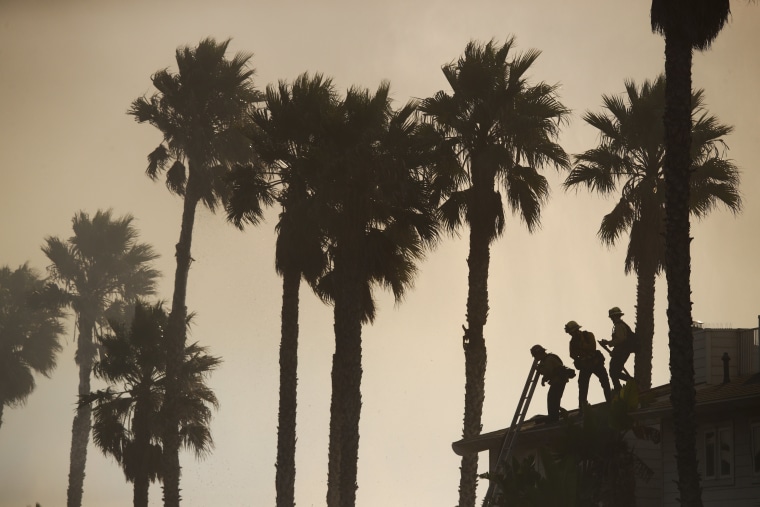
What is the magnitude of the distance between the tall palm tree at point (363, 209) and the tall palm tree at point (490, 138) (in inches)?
55.2

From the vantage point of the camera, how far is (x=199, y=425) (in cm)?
4891

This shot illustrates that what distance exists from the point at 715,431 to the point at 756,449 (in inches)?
56.0

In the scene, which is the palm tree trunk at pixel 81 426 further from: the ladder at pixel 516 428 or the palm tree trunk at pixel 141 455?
the ladder at pixel 516 428

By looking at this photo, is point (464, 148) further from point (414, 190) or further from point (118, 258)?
point (118, 258)

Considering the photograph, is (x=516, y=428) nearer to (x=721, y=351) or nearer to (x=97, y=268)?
(x=721, y=351)

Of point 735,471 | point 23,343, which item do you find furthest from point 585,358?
point 23,343

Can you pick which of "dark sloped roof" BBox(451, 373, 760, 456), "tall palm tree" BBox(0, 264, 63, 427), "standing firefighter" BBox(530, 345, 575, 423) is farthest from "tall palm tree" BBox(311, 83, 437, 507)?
"tall palm tree" BBox(0, 264, 63, 427)

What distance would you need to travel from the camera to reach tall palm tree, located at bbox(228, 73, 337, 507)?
121 ft

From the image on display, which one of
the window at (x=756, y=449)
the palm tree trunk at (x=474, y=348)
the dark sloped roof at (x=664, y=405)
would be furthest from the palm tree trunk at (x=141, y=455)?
the window at (x=756, y=449)

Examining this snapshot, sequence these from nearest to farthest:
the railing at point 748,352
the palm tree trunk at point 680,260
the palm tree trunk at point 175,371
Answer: the palm tree trunk at point 680,260 < the railing at point 748,352 < the palm tree trunk at point 175,371

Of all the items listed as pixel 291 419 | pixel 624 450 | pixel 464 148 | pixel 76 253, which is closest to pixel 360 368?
pixel 291 419

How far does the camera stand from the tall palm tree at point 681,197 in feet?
79.1

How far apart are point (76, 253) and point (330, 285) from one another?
136 feet

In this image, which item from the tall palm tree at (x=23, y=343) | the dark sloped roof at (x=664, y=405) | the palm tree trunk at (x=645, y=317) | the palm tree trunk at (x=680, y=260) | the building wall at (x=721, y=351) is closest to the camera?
the palm tree trunk at (x=680, y=260)
